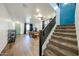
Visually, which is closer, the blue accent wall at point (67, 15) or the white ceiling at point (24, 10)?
the white ceiling at point (24, 10)

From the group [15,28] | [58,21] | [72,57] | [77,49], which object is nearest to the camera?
[72,57]

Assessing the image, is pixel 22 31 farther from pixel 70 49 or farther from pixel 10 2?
pixel 70 49

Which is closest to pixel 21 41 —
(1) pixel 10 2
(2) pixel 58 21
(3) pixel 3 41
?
(3) pixel 3 41

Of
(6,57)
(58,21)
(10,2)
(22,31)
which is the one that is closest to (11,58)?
(6,57)

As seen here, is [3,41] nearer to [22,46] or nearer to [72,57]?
[22,46]

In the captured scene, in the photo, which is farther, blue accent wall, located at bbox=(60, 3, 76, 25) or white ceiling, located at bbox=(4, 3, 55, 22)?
blue accent wall, located at bbox=(60, 3, 76, 25)

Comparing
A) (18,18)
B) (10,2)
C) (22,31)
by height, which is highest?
(10,2)

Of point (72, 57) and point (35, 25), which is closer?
point (72, 57)

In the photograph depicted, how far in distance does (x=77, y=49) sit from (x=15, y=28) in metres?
1.61

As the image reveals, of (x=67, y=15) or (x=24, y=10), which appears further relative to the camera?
(x=67, y=15)

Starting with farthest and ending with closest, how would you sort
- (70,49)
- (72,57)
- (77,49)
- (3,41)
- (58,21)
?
(58,21), (3,41), (70,49), (77,49), (72,57)

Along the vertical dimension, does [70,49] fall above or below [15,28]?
below

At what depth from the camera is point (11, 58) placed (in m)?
2.19

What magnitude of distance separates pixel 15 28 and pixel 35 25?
66 centimetres
